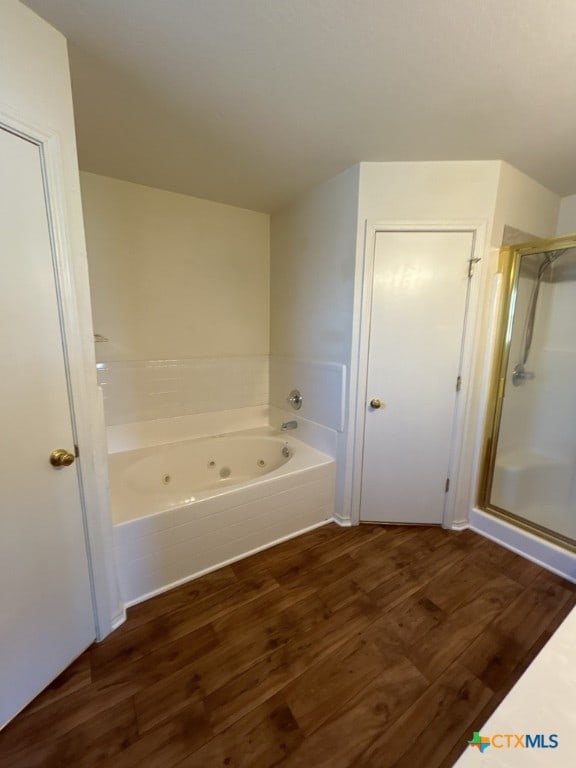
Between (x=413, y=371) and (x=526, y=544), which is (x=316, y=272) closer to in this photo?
(x=413, y=371)

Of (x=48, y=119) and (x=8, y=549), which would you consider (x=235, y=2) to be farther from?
(x=8, y=549)

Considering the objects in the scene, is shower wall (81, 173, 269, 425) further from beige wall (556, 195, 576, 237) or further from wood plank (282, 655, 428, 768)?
beige wall (556, 195, 576, 237)

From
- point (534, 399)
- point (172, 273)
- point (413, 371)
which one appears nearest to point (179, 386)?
point (172, 273)

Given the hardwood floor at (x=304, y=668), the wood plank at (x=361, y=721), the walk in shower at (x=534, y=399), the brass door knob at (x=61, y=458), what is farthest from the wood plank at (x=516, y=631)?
the brass door knob at (x=61, y=458)

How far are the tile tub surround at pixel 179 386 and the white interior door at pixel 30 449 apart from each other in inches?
45.9

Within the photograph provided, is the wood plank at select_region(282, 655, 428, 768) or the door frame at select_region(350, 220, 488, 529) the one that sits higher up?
the door frame at select_region(350, 220, 488, 529)

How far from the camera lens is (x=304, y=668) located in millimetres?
Result: 1248

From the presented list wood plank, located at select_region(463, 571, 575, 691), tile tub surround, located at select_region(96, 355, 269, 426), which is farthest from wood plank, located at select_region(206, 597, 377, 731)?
tile tub surround, located at select_region(96, 355, 269, 426)

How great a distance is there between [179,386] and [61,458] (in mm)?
1414

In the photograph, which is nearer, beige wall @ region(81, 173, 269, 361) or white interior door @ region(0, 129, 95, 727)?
white interior door @ region(0, 129, 95, 727)

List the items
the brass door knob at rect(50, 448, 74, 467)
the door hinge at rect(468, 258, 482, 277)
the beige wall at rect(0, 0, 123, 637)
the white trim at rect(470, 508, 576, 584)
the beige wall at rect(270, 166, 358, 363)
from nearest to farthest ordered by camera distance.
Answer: the beige wall at rect(0, 0, 123, 637) < the brass door knob at rect(50, 448, 74, 467) < the white trim at rect(470, 508, 576, 584) < the door hinge at rect(468, 258, 482, 277) < the beige wall at rect(270, 166, 358, 363)

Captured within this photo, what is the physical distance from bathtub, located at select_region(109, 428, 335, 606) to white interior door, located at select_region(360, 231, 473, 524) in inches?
15.4

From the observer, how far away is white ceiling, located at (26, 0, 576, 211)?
3.22 ft

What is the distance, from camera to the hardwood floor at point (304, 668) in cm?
101
